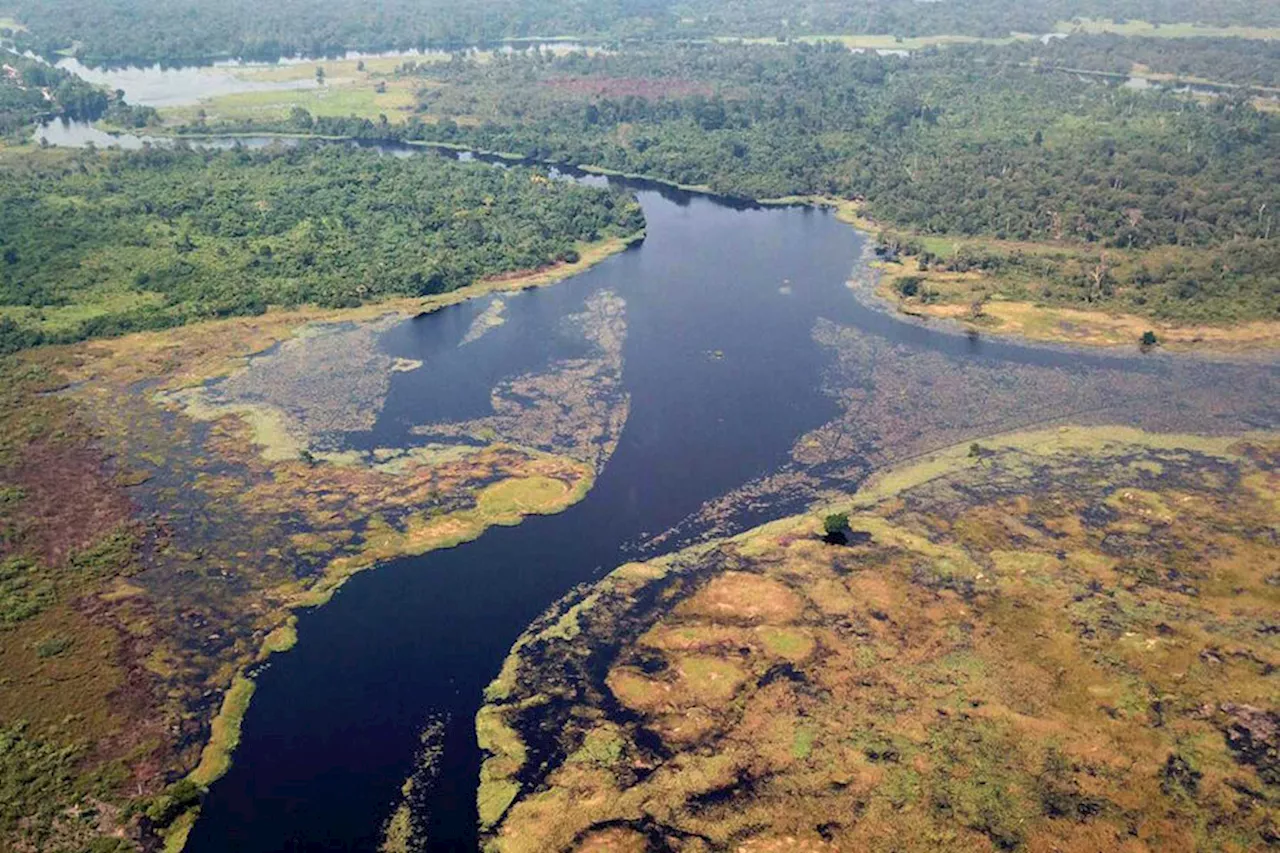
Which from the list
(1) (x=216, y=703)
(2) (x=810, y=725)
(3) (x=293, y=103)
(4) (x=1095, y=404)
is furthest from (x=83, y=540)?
(3) (x=293, y=103)

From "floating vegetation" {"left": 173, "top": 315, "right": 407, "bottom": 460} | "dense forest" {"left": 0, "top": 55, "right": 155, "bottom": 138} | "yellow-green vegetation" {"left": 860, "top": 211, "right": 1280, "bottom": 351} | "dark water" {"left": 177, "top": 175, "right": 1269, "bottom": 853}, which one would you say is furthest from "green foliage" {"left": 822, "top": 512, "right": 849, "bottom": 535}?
"dense forest" {"left": 0, "top": 55, "right": 155, "bottom": 138}

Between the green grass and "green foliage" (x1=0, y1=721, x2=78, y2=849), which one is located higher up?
the green grass

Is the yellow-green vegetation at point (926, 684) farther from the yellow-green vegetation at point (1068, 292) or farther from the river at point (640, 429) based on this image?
the yellow-green vegetation at point (1068, 292)

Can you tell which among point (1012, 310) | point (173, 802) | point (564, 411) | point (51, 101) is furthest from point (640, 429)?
point (51, 101)

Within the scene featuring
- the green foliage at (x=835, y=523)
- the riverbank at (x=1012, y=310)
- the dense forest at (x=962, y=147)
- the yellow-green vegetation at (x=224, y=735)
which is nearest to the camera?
the yellow-green vegetation at (x=224, y=735)

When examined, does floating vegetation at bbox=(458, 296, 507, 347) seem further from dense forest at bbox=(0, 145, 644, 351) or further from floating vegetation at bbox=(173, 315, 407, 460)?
floating vegetation at bbox=(173, 315, 407, 460)

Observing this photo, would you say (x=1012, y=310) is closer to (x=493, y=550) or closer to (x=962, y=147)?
(x=493, y=550)

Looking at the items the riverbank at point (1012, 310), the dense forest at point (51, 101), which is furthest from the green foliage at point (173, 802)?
the dense forest at point (51, 101)
